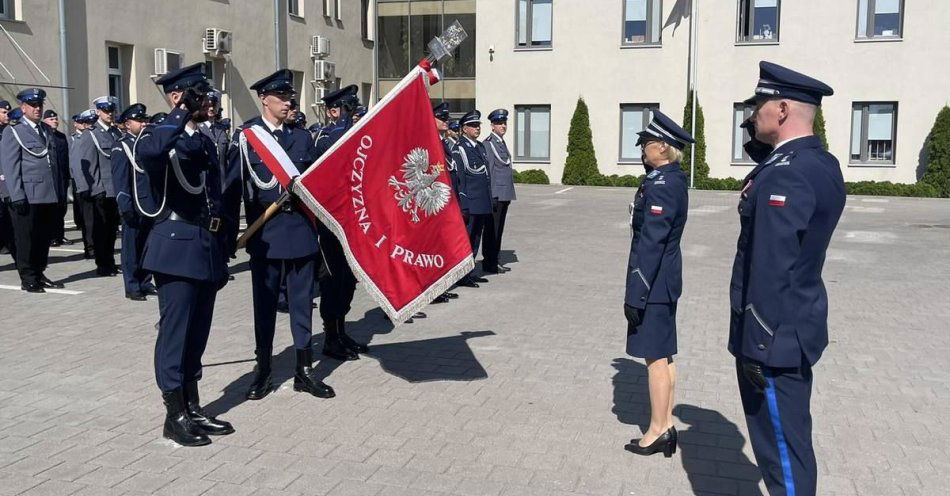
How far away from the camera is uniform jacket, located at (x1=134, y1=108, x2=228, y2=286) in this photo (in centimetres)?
→ 485

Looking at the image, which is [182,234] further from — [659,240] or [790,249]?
[790,249]

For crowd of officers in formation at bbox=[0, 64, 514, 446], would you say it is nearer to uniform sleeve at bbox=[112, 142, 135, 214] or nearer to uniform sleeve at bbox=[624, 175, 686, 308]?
uniform sleeve at bbox=[112, 142, 135, 214]

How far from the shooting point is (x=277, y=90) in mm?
5848

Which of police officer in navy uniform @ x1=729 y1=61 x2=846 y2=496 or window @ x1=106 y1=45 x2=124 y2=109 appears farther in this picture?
window @ x1=106 y1=45 x2=124 y2=109

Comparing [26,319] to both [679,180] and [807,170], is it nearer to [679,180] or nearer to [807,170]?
[679,180]

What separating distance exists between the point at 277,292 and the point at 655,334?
262 centimetres

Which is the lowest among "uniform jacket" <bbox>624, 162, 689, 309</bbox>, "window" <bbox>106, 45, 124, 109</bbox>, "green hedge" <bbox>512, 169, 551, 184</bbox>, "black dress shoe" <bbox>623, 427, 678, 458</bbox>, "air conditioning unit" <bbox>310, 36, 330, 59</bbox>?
"black dress shoe" <bbox>623, 427, 678, 458</bbox>

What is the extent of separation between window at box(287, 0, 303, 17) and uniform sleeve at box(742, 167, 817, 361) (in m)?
25.7

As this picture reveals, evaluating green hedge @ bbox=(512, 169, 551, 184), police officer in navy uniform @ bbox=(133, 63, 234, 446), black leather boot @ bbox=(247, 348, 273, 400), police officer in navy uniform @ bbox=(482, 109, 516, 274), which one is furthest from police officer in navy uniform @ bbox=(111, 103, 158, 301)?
green hedge @ bbox=(512, 169, 551, 184)

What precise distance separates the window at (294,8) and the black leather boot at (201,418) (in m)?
23.6

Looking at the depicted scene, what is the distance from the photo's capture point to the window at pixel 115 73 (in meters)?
19.5

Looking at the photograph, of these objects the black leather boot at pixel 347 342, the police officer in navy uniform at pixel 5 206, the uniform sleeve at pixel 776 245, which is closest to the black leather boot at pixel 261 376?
the black leather boot at pixel 347 342

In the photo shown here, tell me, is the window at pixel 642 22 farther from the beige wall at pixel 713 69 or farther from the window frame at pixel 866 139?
the window frame at pixel 866 139

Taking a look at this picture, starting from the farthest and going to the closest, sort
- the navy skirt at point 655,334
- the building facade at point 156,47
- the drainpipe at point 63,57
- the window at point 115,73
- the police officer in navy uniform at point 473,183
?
the window at point 115,73 < the drainpipe at point 63,57 < the building facade at point 156,47 < the police officer in navy uniform at point 473,183 < the navy skirt at point 655,334
